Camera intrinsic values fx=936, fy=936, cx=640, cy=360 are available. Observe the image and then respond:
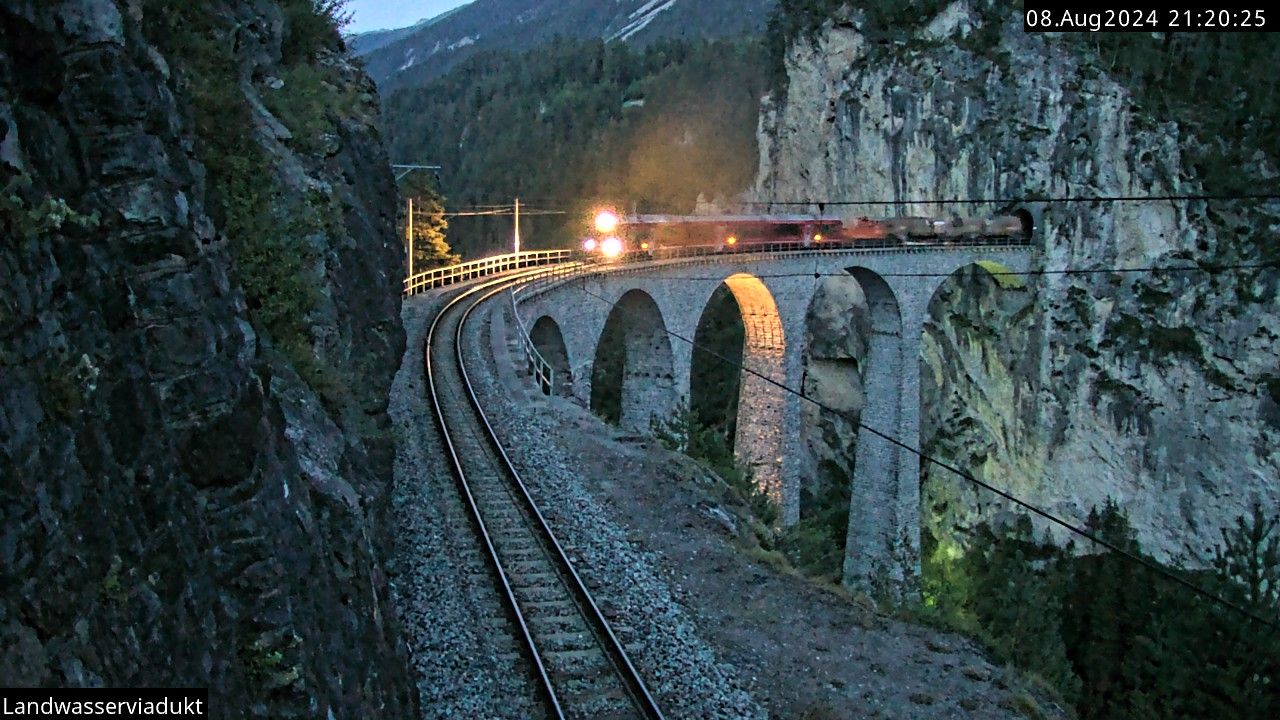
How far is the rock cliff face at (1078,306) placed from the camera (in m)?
36.8

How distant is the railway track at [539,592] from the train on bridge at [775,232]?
16653 millimetres

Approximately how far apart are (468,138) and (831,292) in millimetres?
71075

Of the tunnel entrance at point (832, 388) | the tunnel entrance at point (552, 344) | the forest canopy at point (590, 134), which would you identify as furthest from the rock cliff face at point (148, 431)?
the forest canopy at point (590, 134)

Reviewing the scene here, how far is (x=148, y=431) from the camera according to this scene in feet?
16.2

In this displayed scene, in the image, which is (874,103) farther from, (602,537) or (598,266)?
(602,537)

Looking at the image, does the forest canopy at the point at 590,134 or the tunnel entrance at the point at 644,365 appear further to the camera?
the forest canopy at the point at 590,134

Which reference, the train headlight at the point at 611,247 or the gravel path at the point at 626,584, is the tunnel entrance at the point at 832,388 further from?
the gravel path at the point at 626,584

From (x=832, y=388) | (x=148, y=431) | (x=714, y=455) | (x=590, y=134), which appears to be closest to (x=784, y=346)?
(x=714, y=455)

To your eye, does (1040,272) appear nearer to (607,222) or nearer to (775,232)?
(775,232)

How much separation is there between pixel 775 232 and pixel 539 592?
87.1 ft

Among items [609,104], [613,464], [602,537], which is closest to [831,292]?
[613,464]

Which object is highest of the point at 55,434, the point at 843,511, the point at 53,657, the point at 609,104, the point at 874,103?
the point at 609,104

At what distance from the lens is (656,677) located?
32.4 feet

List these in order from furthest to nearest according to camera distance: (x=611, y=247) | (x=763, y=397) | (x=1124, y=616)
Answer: (x=763, y=397)
(x=611, y=247)
(x=1124, y=616)
